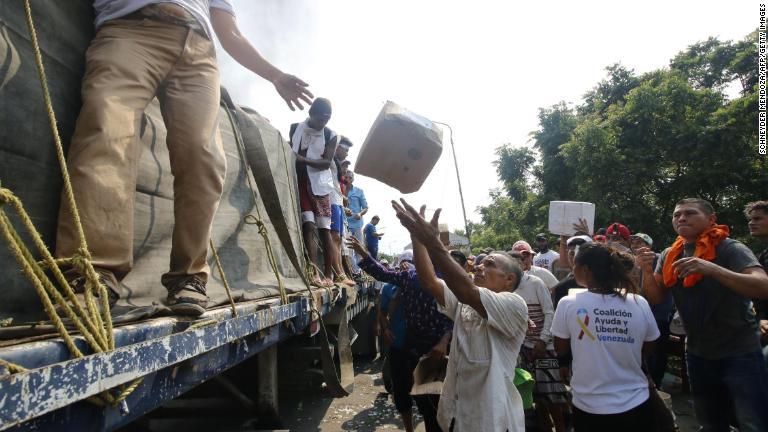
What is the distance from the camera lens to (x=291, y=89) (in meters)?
2.44

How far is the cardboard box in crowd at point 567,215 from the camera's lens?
20.0 ft

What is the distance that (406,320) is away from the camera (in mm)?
3896

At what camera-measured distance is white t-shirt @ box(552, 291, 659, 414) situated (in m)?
2.40

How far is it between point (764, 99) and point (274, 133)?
15.7 meters

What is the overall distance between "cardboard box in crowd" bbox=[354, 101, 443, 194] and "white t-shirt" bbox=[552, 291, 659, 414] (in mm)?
1211

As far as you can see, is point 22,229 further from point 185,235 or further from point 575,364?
point 575,364

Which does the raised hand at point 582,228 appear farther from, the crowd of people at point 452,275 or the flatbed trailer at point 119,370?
the flatbed trailer at point 119,370

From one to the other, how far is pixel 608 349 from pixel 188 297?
84.9 inches

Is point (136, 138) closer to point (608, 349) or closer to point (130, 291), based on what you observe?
point (130, 291)

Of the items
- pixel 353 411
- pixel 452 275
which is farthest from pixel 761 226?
pixel 353 411

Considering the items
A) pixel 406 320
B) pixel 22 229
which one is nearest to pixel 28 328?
pixel 22 229

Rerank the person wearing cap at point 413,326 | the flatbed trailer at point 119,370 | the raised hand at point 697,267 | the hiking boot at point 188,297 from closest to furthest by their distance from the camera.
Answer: the flatbed trailer at point 119,370 → the hiking boot at point 188,297 → the raised hand at point 697,267 → the person wearing cap at point 413,326

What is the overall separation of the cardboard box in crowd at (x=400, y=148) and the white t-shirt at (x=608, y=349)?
3.97ft

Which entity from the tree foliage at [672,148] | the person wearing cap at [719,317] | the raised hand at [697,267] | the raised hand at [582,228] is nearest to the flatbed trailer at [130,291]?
the raised hand at [697,267]
